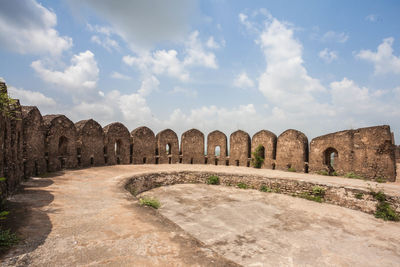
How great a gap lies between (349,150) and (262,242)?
9683 millimetres

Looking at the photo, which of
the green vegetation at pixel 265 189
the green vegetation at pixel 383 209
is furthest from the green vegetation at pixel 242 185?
the green vegetation at pixel 383 209

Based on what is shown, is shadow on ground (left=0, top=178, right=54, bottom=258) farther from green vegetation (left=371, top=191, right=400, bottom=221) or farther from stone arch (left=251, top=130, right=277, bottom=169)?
stone arch (left=251, top=130, right=277, bottom=169)

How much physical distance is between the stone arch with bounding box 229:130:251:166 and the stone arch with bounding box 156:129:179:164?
4.34 metres

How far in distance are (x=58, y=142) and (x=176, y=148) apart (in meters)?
8.02

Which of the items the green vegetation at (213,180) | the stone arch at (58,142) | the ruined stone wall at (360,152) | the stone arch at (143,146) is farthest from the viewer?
the stone arch at (143,146)

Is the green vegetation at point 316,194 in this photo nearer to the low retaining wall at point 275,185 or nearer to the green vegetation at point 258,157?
the low retaining wall at point 275,185

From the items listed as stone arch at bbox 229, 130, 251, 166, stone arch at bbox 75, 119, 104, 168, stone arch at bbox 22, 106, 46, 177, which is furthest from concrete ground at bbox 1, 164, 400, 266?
stone arch at bbox 229, 130, 251, 166

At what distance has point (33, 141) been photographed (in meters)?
9.07

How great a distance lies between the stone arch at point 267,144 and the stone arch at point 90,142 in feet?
35.3

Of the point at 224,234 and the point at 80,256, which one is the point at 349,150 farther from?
the point at 80,256

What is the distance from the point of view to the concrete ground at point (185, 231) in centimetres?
299

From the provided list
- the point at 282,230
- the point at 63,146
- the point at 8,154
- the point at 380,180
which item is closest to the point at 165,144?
the point at 63,146

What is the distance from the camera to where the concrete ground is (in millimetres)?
2992

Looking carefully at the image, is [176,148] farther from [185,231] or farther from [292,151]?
[185,231]
